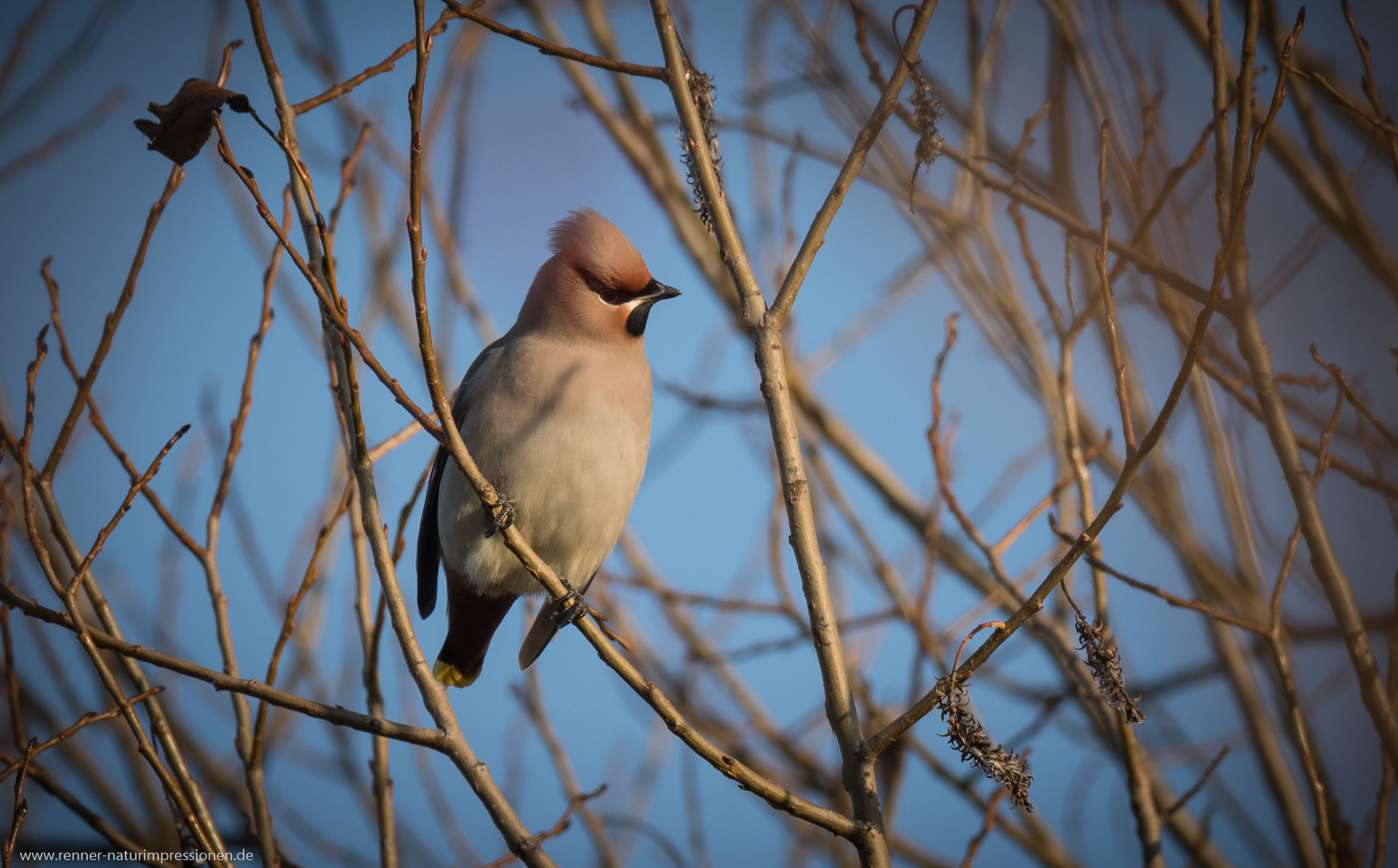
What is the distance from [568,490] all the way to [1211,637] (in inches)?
97.8

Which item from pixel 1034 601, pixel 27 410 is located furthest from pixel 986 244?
pixel 27 410

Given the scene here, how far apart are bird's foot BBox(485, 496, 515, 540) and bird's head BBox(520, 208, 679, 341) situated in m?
0.74

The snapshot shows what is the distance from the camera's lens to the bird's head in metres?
3.91

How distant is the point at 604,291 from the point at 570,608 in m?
1.24

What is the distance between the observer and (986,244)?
13.6ft

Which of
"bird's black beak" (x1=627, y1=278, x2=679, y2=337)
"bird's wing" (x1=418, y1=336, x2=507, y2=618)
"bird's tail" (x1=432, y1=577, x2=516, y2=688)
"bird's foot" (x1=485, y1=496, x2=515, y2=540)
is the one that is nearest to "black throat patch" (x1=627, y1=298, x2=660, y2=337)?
"bird's black beak" (x1=627, y1=278, x2=679, y2=337)

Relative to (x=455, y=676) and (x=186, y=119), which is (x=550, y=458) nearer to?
(x=455, y=676)

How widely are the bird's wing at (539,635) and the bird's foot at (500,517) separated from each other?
19.9 inches

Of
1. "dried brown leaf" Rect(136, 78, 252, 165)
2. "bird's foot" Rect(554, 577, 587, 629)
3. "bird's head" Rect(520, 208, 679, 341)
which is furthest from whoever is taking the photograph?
"bird's head" Rect(520, 208, 679, 341)

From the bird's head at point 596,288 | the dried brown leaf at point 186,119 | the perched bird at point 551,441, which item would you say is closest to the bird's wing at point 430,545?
the perched bird at point 551,441

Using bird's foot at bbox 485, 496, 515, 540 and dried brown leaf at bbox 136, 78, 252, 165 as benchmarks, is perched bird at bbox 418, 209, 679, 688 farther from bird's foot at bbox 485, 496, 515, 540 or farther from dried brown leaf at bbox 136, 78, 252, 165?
dried brown leaf at bbox 136, 78, 252, 165

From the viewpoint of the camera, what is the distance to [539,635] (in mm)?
4086

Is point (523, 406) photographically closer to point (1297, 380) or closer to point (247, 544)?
point (247, 544)

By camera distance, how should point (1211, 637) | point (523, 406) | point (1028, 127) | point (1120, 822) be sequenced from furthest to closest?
point (1120, 822)
point (1211, 637)
point (523, 406)
point (1028, 127)
